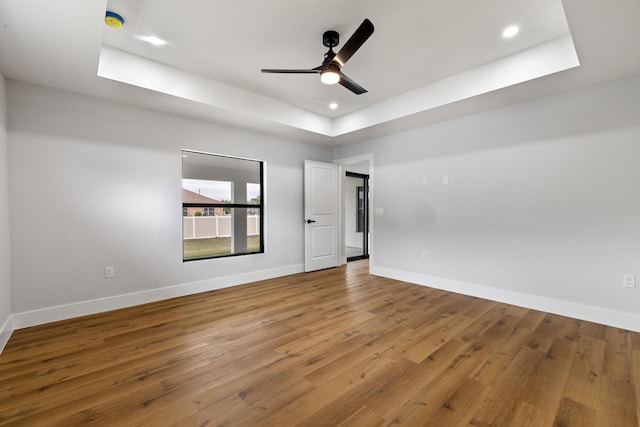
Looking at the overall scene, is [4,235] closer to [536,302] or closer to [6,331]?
[6,331]

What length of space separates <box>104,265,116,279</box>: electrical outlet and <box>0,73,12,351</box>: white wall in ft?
2.47

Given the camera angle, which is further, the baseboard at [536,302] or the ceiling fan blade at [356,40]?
the baseboard at [536,302]

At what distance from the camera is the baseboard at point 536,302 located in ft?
8.90

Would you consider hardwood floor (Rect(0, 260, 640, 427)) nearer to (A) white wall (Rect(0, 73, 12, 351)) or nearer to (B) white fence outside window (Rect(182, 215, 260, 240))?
(A) white wall (Rect(0, 73, 12, 351))

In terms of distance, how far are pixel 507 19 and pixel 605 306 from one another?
2950mm

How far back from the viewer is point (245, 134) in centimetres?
442

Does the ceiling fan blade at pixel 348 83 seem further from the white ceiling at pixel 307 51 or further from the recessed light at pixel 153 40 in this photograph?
the recessed light at pixel 153 40

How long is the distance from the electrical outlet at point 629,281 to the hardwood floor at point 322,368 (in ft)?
1.50

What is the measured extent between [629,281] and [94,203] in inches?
223

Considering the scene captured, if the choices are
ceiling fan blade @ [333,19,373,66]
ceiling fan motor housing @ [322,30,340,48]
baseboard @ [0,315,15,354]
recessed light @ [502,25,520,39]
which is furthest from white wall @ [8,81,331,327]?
recessed light @ [502,25,520,39]

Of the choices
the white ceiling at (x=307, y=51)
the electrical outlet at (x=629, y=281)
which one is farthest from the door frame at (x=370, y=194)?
the electrical outlet at (x=629, y=281)

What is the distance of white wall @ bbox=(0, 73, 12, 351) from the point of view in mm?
2459

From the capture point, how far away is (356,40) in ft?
7.00

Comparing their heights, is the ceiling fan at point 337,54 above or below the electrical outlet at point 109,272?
above
